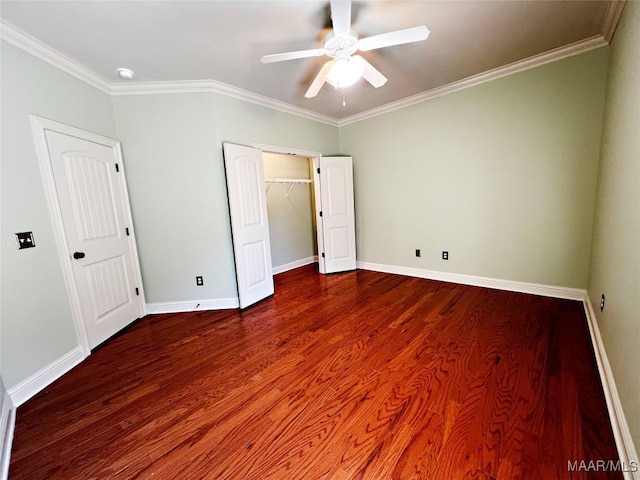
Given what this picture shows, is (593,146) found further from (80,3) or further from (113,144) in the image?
(113,144)

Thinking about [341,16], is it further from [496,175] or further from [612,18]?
[496,175]

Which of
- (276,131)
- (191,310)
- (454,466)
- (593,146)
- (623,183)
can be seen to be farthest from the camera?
(276,131)

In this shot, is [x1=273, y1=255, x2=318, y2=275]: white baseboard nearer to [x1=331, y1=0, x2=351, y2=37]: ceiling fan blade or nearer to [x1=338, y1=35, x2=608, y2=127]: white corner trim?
[x1=338, y1=35, x2=608, y2=127]: white corner trim

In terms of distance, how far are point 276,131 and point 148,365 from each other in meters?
3.01

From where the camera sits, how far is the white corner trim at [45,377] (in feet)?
5.71

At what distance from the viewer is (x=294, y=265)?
491 cm

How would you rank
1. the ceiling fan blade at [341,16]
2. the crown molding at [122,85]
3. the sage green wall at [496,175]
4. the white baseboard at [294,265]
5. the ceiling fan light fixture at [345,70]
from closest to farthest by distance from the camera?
the ceiling fan blade at [341,16] < the crown molding at [122,85] < the ceiling fan light fixture at [345,70] < the sage green wall at [496,175] < the white baseboard at [294,265]

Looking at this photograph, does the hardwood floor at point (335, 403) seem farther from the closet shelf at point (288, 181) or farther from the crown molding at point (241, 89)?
the crown molding at point (241, 89)

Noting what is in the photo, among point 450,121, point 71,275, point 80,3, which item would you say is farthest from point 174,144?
point 450,121

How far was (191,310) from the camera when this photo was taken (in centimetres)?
310

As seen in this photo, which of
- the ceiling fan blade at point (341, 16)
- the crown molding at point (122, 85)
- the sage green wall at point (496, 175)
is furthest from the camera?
the sage green wall at point (496, 175)

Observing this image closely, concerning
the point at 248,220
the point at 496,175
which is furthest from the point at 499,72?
the point at 248,220

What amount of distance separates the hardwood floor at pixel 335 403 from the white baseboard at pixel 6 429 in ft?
0.13

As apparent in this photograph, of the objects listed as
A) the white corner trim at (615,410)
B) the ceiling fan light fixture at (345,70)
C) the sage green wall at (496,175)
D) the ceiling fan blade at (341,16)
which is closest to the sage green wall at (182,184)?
the ceiling fan light fixture at (345,70)
